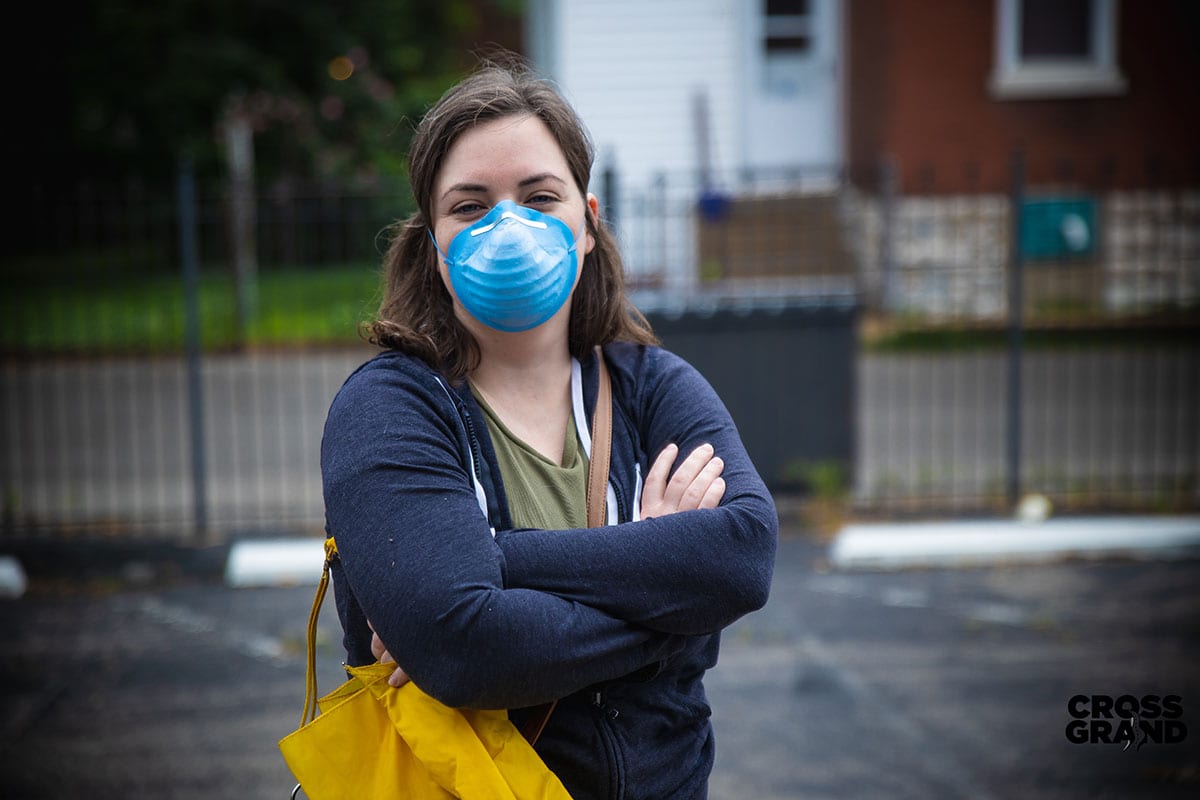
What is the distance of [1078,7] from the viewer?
46.9 ft

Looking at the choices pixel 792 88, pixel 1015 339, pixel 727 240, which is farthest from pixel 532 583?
pixel 792 88

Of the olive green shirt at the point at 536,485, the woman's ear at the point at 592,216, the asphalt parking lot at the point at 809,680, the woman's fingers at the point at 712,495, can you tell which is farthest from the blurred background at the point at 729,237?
the woman's fingers at the point at 712,495

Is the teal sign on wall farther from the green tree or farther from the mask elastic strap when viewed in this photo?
the green tree

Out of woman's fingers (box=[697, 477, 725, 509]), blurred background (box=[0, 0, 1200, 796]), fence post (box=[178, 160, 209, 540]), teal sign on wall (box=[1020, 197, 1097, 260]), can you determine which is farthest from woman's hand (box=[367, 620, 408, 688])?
teal sign on wall (box=[1020, 197, 1097, 260])

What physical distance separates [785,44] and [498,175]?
46.7 ft

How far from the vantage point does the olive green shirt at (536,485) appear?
6.33 ft

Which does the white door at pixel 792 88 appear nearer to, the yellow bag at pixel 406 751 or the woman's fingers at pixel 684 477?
the woman's fingers at pixel 684 477

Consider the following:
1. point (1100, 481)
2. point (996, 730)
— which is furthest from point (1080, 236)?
point (996, 730)

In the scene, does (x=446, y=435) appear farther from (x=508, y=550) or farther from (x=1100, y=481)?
(x=1100, y=481)

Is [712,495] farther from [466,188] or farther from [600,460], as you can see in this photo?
[466,188]

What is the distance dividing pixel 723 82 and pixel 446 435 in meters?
13.7

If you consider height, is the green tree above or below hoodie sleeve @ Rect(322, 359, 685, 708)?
above

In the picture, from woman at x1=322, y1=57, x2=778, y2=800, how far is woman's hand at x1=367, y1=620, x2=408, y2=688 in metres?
0.02

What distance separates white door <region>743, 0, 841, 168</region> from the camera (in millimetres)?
15008
